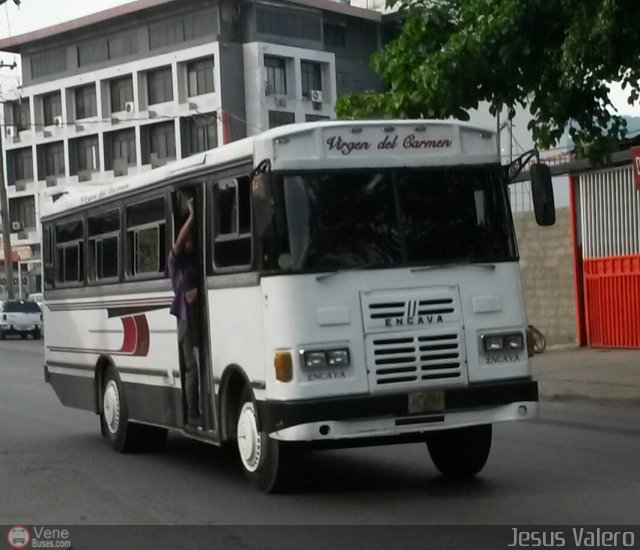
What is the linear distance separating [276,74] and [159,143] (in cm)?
767

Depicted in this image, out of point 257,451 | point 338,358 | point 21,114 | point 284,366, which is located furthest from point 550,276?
point 21,114

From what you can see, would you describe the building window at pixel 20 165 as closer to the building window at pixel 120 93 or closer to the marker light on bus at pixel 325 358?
the building window at pixel 120 93

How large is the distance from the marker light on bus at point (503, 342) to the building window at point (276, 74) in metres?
64.8

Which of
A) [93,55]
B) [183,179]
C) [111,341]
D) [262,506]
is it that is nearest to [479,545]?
[262,506]

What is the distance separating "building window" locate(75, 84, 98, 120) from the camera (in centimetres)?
8056

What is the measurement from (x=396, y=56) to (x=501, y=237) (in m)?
7.60

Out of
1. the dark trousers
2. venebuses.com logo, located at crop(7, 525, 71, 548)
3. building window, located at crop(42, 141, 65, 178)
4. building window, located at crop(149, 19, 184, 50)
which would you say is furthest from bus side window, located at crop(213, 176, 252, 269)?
building window, located at crop(42, 141, 65, 178)

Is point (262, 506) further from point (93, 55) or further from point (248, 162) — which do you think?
point (93, 55)

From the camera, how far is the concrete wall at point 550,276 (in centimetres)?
2544

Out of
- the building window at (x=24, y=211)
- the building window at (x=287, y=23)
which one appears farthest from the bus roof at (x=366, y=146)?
the building window at (x=24, y=211)

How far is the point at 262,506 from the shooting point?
1014 centimetres

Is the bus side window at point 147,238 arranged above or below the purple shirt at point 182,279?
above

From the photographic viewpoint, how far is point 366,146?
10414 mm

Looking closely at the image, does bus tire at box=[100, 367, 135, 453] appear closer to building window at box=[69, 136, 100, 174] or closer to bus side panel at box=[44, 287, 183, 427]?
bus side panel at box=[44, 287, 183, 427]
